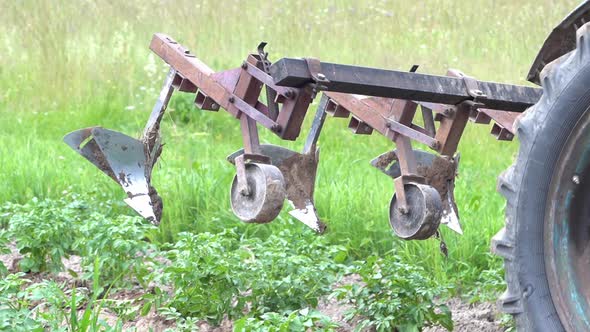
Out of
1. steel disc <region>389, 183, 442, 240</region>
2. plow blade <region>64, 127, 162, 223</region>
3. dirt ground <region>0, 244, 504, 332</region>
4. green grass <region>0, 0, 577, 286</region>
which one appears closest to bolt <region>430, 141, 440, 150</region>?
steel disc <region>389, 183, 442, 240</region>

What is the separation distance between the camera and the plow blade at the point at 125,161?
4.03 m

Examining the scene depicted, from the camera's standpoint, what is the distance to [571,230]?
108 inches

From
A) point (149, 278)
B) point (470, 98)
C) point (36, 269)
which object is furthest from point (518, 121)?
point (36, 269)

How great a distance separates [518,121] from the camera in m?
2.84

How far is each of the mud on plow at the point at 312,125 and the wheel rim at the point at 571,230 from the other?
0.68 m

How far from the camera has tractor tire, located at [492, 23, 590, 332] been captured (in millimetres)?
2703

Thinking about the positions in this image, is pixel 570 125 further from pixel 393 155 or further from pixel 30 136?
pixel 30 136

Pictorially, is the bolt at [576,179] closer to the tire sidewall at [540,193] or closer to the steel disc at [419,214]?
the tire sidewall at [540,193]

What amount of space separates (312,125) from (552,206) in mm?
1246

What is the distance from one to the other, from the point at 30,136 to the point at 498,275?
13.2 feet

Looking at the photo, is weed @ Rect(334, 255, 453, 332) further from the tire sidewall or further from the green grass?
the tire sidewall

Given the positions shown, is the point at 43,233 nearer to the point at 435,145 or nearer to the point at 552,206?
the point at 435,145

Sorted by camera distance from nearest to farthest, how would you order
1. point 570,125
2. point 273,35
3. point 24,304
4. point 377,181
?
point 570,125
point 24,304
point 377,181
point 273,35

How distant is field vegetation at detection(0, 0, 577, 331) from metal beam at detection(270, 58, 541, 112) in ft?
2.24
